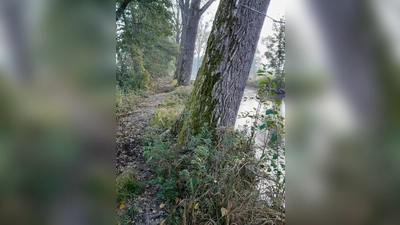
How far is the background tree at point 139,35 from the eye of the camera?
359 centimetres

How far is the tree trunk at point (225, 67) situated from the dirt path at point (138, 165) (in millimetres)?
519

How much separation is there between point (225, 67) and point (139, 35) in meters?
2.40

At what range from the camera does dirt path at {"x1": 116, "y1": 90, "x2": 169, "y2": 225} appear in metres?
1.58

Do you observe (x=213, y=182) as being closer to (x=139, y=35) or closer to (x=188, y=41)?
(x=139, y=35)

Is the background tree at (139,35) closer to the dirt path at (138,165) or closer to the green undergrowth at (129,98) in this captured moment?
the green undergrowth at (129,98)

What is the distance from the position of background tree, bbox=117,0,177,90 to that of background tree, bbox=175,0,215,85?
1.45 metres

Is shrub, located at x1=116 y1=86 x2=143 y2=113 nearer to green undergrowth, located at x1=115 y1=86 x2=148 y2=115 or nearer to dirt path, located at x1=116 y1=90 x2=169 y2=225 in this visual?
green undergrowth, located at x1=115 y1=86 x2=148 y2=115

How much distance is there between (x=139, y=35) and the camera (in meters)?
4.07

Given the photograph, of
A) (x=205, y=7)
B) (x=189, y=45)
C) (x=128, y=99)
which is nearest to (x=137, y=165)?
(x=128, y=99)
